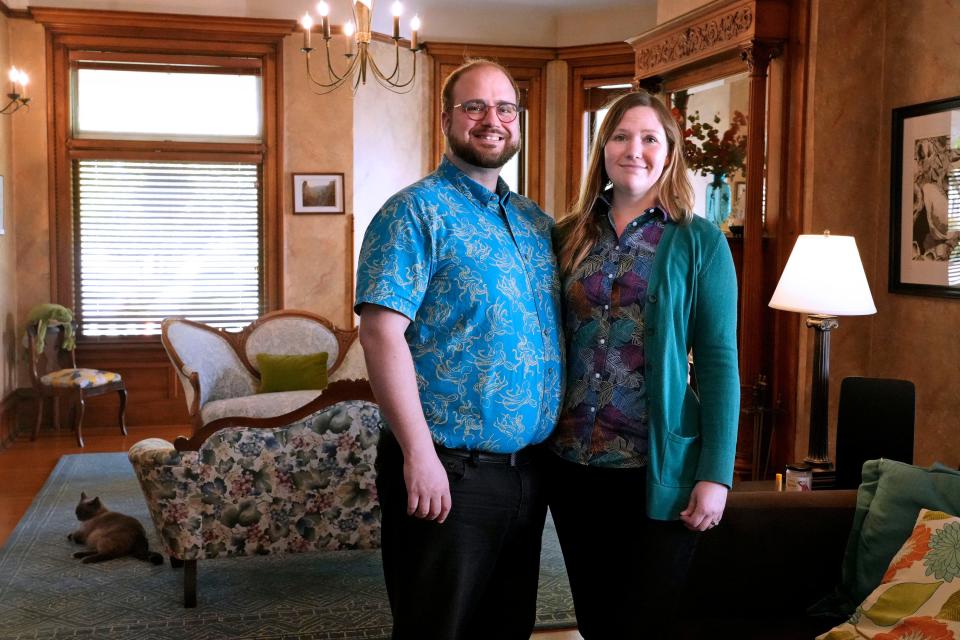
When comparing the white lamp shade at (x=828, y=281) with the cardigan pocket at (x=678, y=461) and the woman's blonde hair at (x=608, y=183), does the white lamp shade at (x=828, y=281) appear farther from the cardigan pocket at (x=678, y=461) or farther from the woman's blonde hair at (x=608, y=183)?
the cardigan pocket at (x=678, y=461)

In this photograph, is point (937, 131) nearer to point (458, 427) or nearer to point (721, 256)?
point (721, 256)

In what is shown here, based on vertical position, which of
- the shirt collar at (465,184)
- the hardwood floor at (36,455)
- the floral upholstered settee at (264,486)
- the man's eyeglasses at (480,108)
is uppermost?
the man's eyeglasses at (480,108)

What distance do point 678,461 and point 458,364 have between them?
1.60 ft

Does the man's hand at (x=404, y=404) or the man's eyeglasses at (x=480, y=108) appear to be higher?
the man's eyeglasses at (x=480, y=108)

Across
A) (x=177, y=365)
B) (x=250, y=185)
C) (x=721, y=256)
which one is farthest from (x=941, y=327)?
(x=250, y=185)

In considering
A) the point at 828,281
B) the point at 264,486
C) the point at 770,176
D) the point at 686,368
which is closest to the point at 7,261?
the point at 264,486

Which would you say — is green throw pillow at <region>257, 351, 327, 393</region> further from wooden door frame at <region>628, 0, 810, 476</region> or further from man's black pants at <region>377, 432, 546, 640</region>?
man's black pants at <region>377, 432, 546, 640</region>

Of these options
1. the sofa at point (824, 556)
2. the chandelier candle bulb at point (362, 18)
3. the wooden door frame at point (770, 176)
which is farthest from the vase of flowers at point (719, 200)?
the sofa at point (824, 556)

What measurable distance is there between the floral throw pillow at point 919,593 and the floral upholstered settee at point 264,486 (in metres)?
1.83

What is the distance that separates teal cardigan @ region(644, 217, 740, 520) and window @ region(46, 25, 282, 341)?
5965 mm

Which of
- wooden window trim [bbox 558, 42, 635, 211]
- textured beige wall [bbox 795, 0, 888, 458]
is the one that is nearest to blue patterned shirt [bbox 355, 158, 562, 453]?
textured beige wall [bbox 795, 0, 888, 458]

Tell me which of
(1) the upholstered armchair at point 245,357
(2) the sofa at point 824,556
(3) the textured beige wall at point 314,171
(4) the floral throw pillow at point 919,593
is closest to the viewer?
(4) the floral throw pillow at point 919,593

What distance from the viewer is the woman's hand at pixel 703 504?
6.19ft

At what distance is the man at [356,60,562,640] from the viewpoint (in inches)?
72.2
